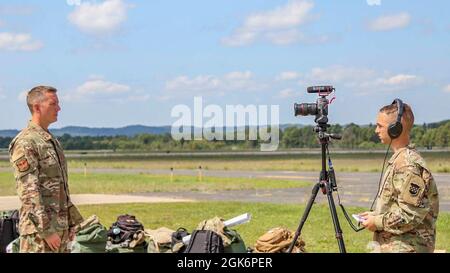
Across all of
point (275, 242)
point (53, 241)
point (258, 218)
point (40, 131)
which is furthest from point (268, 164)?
point (53, 241)

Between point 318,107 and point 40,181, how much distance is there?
100 inches

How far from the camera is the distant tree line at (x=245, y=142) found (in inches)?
4138

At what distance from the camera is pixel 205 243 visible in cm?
592

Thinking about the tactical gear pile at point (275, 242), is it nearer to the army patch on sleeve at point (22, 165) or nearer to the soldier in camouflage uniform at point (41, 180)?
the soldier in camouflage uniform at point (41, 180)

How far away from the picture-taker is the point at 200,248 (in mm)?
5898

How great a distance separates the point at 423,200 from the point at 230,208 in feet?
44.9

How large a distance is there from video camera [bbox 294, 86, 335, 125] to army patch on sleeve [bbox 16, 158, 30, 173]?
7.91ft

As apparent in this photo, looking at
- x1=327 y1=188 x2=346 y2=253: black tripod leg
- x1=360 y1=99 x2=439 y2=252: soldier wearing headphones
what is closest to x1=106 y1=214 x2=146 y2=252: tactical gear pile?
x1=327 y1=188 x2=346 y2=253: black tripod leg

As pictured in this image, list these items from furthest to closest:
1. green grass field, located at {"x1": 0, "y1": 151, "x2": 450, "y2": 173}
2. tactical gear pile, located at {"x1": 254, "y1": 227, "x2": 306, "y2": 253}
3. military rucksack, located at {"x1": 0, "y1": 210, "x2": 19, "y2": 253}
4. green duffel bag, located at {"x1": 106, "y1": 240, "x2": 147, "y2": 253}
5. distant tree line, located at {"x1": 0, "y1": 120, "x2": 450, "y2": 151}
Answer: distant tree line, located at {"x1": 0, "y1": 120, "x2": 450, "y2": 151}, green grass field, located at {"x1": 0, "y1": 151, "x2": 450, "y2": 173}, tactical gear pile, located at {"x1": 254, "y1": 227, "x2": 306, "y2": 253}, military rucksack, located at {"x1": 0, "y1": 210, "x2": 19, "y2": 253}, green duffel bag, located at {"x1": 106, "y1": 240, "x2": 147, "y2": 253}

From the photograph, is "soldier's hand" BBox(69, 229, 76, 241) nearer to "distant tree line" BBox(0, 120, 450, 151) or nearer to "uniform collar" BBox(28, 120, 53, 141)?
"uniform collar" BBox(28, 120, 53, 141)

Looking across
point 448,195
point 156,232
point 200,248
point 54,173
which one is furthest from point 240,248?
point 448,195

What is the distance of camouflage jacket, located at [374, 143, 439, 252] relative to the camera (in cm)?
476

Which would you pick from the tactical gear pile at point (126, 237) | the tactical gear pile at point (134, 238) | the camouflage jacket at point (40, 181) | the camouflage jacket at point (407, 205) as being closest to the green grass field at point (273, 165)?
the tactical gear pile at point (134, 238)
